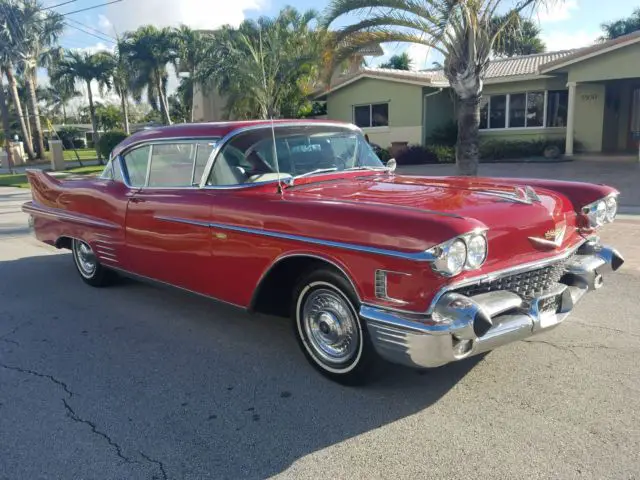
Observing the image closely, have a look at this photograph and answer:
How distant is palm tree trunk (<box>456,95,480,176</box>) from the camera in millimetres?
10305

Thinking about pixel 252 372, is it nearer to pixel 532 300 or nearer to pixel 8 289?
pixel 532 300

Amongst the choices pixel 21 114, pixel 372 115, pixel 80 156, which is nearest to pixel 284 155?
pixel 372 115

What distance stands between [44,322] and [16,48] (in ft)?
109

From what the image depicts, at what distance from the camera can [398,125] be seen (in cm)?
2373

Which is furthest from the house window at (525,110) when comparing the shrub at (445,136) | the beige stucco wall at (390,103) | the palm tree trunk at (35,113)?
the palm tree trunk at (35,113)

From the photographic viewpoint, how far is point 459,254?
2.99 m

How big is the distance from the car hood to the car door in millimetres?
837

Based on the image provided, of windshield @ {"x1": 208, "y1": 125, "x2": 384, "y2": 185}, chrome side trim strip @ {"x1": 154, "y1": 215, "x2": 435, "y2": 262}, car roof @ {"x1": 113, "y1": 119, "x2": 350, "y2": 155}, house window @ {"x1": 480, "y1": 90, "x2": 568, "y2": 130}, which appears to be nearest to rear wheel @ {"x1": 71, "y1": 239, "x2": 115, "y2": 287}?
car roof @ {"x1": 113, "y1": 119, "x2": 350, "y2": 155}

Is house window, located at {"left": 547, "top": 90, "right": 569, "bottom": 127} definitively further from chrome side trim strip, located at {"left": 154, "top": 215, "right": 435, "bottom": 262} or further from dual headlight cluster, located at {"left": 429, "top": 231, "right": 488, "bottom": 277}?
dual headlight cluster, located at {"left": 429, "top": 231, "right": 488, "bottom": 277}

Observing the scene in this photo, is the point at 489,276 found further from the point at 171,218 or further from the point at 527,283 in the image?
the point at 171,218

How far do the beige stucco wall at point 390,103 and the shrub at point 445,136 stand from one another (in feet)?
1.74

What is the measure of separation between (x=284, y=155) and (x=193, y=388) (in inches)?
74.6

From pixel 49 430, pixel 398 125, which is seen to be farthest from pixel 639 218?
pixel 398 125

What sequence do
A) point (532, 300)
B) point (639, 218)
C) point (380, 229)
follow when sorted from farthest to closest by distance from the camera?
point (639, 218) < point (532, 300) < point (380, 229)
